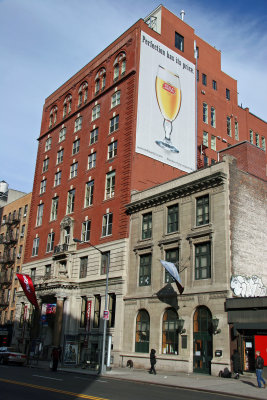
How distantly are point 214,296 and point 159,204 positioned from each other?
10.9m

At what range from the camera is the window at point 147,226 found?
39.7 m

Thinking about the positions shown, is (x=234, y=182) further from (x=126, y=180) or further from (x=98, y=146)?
(x=98, y=146)

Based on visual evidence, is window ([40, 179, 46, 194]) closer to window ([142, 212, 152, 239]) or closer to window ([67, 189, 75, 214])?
window ([67, 189, 75, 214])

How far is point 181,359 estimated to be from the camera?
3225 centimetres

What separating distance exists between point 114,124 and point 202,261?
21.6 meters

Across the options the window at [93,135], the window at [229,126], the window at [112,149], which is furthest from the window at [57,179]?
the window at [229,126]

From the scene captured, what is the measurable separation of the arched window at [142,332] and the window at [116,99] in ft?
79.0

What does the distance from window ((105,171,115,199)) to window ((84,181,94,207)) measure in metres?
3.09

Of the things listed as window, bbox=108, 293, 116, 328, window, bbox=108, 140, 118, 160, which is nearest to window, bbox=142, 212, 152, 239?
window, bbox=108, 293, 116, 328

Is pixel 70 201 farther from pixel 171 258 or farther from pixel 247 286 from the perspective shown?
pixel 247 286

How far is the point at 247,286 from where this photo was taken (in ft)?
105

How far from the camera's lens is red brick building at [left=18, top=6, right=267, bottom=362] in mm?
44500

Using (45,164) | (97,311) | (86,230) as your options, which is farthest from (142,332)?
(45,164)

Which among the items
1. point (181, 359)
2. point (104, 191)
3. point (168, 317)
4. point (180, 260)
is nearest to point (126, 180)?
point (104, 191)
